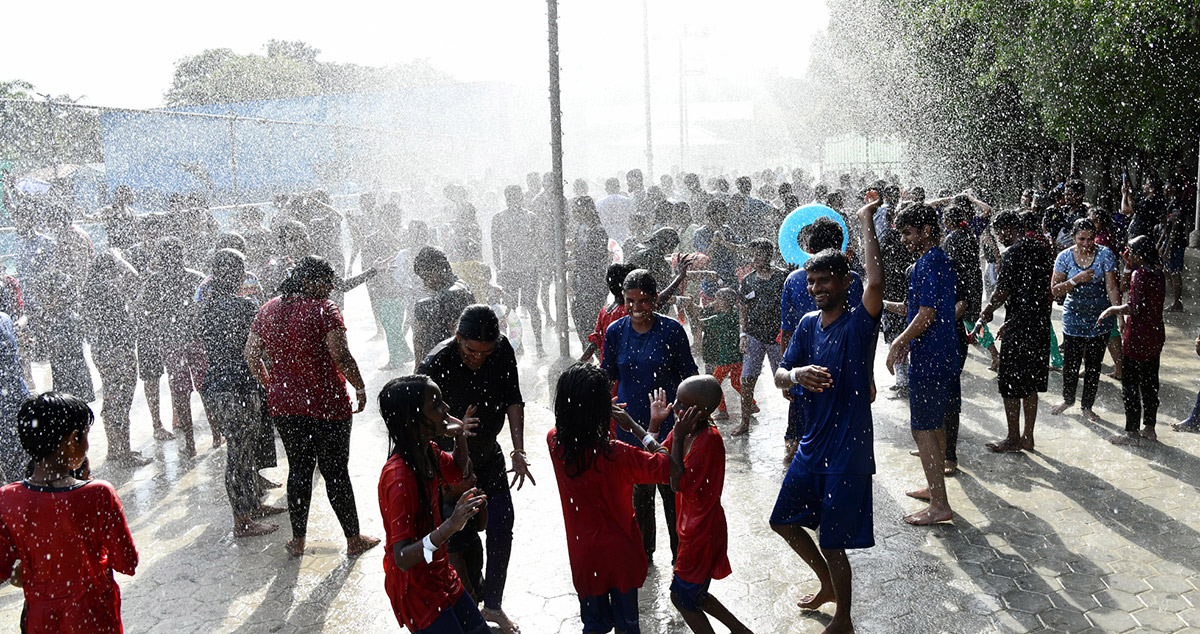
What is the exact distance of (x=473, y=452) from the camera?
4.38 meters

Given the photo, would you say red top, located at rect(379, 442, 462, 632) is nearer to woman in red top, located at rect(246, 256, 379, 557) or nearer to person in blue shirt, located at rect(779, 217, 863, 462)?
woman in red top, located at rect(246, 256, 379, 557)

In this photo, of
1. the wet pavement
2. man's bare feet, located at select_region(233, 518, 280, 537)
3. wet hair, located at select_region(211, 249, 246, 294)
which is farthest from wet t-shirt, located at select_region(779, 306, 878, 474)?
wet hair, located at select_region(211, 249, 246, 294)

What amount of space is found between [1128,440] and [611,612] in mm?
5054

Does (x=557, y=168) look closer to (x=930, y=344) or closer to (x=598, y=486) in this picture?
(x=930, y=344)

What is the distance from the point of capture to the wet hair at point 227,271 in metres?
5.98

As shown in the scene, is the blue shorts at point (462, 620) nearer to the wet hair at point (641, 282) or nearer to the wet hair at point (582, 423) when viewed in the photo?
the wet hair at point (582, 423)

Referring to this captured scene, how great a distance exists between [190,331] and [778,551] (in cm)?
508

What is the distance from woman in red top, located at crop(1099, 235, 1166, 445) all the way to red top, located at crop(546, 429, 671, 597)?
4824 mm

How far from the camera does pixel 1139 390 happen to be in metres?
6.84

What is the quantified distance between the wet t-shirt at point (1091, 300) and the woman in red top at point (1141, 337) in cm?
27

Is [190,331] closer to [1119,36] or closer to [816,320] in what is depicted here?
[816,320]

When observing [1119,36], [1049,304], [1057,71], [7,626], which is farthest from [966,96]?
[7,626]

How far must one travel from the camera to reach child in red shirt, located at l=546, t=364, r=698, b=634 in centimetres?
344

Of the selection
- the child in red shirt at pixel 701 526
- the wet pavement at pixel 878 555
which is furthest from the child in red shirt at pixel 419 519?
the wet pavement at pixel 878 555
